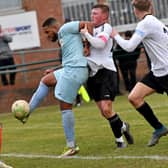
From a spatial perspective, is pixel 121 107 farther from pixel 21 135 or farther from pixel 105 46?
pixel 105 46

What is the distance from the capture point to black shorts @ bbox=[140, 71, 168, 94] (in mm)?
10008

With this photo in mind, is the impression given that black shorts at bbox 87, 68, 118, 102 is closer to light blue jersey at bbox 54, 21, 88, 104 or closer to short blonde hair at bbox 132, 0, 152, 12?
light blue jersey at bbox 54, 21, 88, 104

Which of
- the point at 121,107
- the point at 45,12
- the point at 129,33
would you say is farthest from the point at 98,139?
the point at 45,12

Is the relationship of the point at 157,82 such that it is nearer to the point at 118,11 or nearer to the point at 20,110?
the point at 20,110

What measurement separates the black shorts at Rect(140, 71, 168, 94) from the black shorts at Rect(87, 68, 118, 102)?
509mm

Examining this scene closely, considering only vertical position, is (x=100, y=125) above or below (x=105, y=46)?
below

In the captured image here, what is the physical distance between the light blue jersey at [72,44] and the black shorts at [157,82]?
86 cm

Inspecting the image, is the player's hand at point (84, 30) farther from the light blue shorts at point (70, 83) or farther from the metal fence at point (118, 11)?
the metal fence at point (118, 11)

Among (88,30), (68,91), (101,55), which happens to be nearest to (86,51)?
(101,55)

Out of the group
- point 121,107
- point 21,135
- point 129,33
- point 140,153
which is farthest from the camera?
point 129,33

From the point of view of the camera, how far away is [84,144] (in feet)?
37.8

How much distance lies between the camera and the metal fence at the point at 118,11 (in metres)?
27.3

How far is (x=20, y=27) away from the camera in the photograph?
25078 millimetres

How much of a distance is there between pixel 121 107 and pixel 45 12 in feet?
31.5
